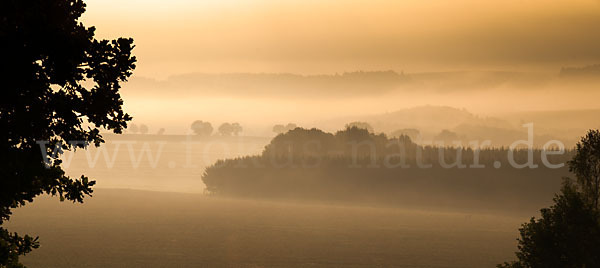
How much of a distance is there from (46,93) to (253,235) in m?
101

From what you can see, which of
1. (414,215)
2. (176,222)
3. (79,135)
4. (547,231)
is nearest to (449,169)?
(414,215)

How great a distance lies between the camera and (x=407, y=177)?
585 ft

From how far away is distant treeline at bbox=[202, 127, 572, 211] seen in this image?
174m

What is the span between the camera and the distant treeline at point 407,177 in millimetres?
174375

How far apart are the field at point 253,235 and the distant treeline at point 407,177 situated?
10569 millimetres

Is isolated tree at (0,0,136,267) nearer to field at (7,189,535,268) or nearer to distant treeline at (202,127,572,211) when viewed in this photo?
field at (7,189,535,268)

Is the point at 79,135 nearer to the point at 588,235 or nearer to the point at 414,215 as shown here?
the point at 588,235

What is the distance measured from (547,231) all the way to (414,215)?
336 feet

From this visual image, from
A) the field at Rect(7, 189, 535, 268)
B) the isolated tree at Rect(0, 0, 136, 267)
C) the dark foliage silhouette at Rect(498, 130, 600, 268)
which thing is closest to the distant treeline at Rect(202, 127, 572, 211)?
the field at Rect(7, 189, 535, 268)

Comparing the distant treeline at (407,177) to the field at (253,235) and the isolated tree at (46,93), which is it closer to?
the field at (253,235)

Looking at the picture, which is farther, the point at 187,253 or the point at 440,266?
the point at 187,253

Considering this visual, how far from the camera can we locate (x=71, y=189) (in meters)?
22.2

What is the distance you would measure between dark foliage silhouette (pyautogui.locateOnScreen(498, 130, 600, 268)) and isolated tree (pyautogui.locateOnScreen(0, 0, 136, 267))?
34.7 meters

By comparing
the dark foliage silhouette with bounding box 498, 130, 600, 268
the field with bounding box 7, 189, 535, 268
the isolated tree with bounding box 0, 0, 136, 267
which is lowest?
the field with bounding box 7, 189, 535, 268
